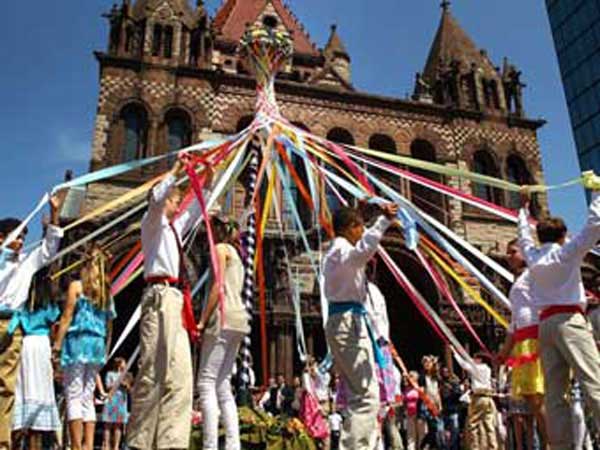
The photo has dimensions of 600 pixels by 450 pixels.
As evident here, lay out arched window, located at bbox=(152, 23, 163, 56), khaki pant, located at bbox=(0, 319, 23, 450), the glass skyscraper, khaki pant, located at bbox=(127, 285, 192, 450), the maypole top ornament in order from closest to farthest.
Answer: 1. khaki pant, located at bbox=(127, 285, 192, 450)
2. khaki pant, located at bbox=(0, 319, 23, 450)
3. the maypole top ornament
4. arched window, located at bbox=(152, 23, 163, 56)
5. the glass skyscraper

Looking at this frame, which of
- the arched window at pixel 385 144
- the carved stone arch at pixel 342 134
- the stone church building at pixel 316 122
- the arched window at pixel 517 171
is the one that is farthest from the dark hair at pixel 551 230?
the arched window at pixel 517 171

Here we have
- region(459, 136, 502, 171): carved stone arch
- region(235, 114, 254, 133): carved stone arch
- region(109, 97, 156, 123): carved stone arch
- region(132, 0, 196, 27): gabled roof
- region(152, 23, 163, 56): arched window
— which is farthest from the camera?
region(459, 136, 502, 171): carved stone arch

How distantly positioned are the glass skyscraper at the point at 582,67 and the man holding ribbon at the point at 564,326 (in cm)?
3645

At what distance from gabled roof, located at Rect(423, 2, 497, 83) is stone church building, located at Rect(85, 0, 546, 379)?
8 cm

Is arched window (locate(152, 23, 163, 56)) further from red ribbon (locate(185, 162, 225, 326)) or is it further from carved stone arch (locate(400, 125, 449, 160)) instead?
red ribbon (locate(185, 162, 225, 326))

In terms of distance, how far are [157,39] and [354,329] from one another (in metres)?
17.8

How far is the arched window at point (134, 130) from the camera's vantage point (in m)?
17.7

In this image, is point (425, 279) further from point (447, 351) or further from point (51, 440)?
point (51, 440)

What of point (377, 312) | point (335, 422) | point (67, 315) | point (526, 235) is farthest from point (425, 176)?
point (67, 315)

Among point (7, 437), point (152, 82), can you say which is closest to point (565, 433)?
point (7, 437)

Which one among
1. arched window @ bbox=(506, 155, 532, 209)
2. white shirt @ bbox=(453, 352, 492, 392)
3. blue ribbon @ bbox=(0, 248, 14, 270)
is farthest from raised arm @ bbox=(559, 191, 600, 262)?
arched window @ bbox=(506, 155, 532, 209)

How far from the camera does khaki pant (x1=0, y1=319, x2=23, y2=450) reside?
13.8 ft

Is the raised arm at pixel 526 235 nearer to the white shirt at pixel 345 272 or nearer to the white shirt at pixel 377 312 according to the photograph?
the white shirt at pixel 345 272

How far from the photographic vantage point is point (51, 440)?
5258 mm
